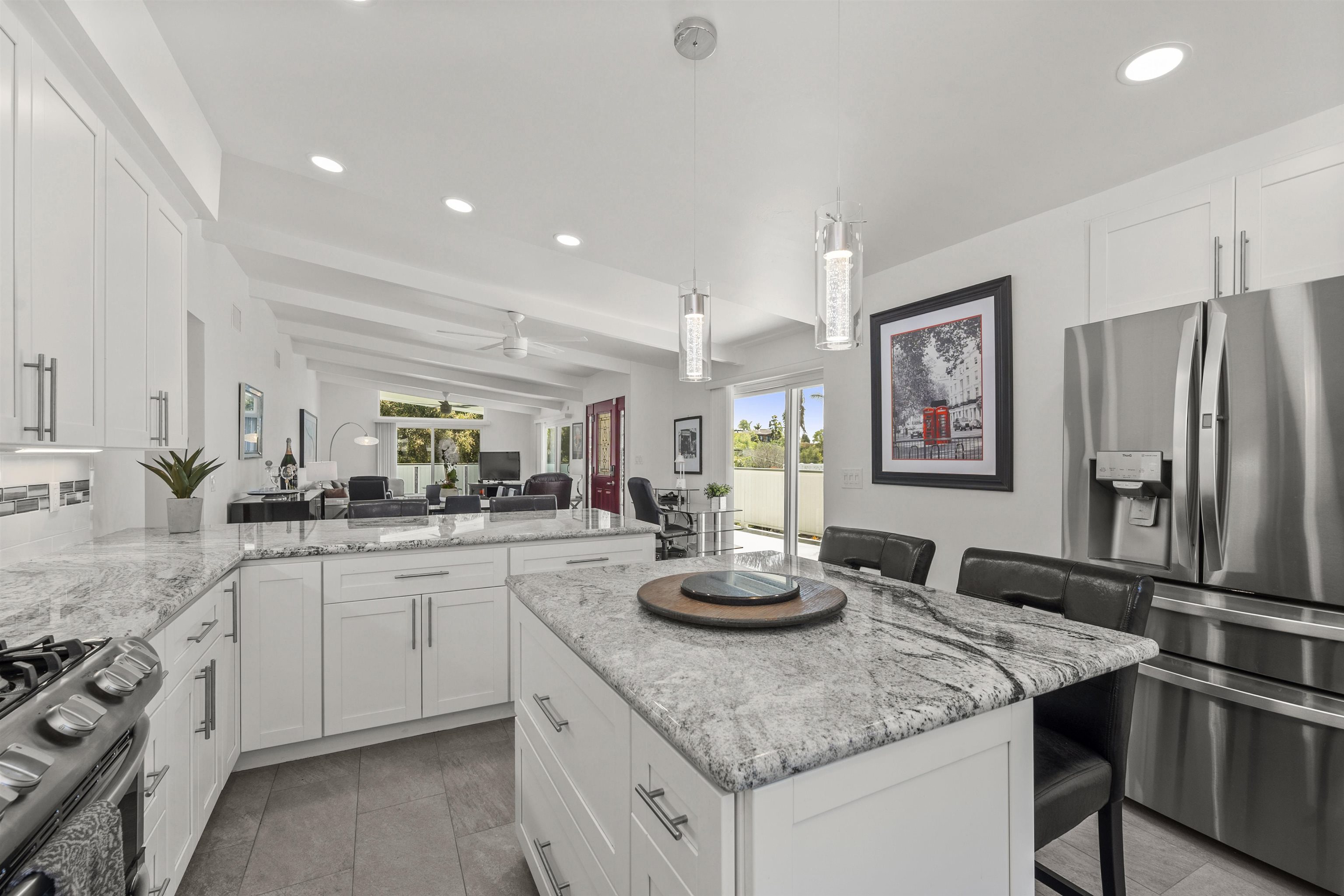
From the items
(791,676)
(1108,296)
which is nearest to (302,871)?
(791,676)

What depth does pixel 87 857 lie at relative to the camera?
0.66 metres

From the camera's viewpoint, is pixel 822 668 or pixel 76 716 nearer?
pixel 76 716

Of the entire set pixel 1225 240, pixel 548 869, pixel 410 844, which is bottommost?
pixel 410 844

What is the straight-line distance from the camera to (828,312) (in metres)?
1.37

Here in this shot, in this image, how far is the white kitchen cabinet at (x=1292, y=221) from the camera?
1.76m

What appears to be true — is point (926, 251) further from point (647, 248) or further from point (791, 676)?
point (791, 676)

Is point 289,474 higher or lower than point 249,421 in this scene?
lower

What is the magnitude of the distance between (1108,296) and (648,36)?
2.03 meters

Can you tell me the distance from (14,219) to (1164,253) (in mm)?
3404

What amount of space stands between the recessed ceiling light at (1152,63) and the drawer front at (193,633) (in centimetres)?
301

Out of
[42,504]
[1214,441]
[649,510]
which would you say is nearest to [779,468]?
[649,510]

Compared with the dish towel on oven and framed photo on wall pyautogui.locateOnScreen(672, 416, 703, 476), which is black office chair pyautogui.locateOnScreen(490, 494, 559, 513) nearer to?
the dish towel on oven

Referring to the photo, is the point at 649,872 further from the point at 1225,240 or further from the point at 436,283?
the point at 436,283

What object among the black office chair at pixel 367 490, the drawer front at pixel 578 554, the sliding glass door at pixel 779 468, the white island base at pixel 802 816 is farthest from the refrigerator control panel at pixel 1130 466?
the black office chair at pixel 367 490
